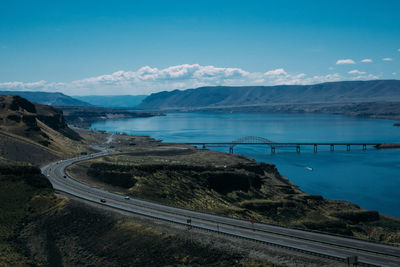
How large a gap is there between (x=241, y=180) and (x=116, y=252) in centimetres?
4687

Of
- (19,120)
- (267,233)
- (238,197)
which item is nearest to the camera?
(267,233)

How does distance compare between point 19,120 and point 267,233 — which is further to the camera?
point 19,120

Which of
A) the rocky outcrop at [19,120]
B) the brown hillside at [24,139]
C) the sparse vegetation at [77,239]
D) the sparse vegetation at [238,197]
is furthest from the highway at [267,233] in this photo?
the rocky outcrop at [19,120]

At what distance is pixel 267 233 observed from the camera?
43344 millimetres

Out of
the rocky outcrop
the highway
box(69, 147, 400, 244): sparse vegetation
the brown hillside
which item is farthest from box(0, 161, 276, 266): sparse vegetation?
the rocky outcrop

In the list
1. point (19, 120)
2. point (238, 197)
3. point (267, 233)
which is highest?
point (19, 120)

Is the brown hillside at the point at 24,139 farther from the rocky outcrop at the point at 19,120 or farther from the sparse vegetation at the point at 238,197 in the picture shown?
the sparse vegetation at the point at 238,197

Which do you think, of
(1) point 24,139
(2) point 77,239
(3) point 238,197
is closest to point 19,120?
(1) point 24,139

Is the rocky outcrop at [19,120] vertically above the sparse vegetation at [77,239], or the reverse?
the rocky outcrop at [19,120]

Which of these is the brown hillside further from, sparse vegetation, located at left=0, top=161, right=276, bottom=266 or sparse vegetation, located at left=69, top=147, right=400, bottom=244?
sparse vegetation, located at left=0, top=161, right=276, bottom=266

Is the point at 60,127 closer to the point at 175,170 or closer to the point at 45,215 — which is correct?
the point at 175,170

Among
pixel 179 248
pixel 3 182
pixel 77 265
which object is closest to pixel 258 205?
pixel 179 248

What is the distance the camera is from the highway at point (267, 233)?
3700cm

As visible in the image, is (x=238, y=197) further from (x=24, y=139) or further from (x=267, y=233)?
(x=24, y=139)
